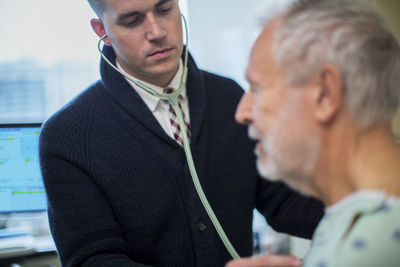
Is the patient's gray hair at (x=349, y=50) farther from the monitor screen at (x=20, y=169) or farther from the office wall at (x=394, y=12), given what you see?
the monitor screen at (x=20, y=169)

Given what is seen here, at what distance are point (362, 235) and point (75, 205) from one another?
0.77 meters

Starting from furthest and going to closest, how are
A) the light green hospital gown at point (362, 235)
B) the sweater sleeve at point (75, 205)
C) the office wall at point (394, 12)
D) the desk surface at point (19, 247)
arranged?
the office wall at point (394, 12) < the desk surface at point (19, 247) < the sweater sleeve at point (75, 205) < the light green hospital gown at point (362, 235)

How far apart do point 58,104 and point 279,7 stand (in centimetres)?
184

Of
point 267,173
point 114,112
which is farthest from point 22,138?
point 267,173

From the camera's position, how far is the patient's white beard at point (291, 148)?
0.82 meters

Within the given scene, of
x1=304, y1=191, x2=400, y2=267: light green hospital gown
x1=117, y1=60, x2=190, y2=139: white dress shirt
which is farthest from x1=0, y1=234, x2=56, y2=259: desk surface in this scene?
x1=304, y1=191, x2=400, y2=267: light green hospital gown

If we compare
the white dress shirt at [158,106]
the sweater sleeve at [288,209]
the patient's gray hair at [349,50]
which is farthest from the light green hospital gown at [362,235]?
the white dress shirt at [158,106]

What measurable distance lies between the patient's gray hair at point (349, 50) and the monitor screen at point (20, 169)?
4.23 feet

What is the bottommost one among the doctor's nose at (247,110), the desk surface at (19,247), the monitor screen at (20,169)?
the desk surface at (19,247)

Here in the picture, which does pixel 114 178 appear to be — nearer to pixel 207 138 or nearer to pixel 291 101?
pixel 207 138

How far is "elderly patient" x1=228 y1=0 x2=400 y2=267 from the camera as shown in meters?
0.76

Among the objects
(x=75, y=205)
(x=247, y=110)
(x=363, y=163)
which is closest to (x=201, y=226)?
(x=75, y=205)

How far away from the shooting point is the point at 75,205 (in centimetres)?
123

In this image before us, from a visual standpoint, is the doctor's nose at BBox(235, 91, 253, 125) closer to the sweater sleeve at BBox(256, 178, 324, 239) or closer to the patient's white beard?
the patient's white beard
